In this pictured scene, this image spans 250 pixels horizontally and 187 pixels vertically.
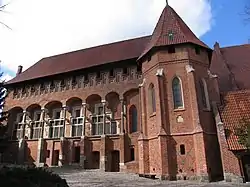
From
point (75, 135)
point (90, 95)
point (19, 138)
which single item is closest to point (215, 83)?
point (90, 95)

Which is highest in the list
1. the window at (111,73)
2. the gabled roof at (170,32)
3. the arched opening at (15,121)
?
the gabled roof at (170,32)

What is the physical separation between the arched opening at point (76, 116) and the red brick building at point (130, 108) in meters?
0.10

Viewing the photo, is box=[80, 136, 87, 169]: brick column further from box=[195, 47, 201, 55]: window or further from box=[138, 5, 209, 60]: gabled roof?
box=[195, 47, 201, 55]: window

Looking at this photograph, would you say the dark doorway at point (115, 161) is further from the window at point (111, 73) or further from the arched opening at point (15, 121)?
the arched opening at point (15, 121)

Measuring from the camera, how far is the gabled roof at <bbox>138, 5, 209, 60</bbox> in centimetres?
1955

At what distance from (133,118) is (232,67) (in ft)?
34.0

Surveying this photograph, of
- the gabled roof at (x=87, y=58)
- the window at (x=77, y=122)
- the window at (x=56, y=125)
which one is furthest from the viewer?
the window at (x=56, y=125)

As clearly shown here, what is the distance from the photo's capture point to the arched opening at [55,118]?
1013 inches

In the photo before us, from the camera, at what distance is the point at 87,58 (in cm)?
2781

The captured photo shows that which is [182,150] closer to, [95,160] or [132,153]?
[132,153]

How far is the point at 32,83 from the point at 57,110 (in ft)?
13.9

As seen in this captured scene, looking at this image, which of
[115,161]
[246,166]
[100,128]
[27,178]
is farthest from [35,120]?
[27,178]

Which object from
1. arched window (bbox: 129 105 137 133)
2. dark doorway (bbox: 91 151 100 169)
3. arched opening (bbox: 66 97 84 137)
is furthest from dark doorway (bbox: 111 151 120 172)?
arched opening (bbox: 66 97 84 137)

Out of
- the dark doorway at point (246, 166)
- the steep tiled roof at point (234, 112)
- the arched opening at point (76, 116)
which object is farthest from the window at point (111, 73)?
the dark doorway at point (246, 166)
